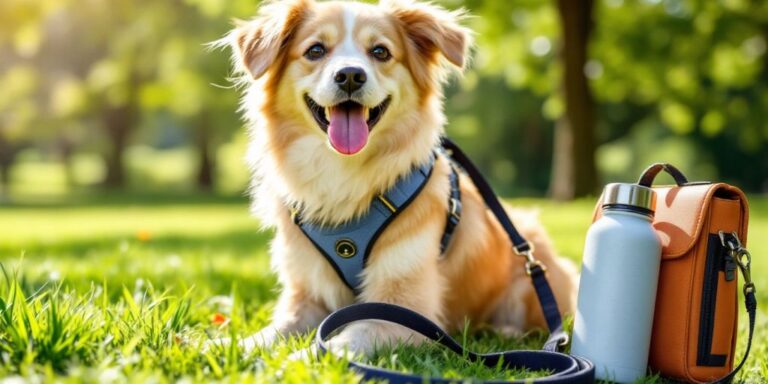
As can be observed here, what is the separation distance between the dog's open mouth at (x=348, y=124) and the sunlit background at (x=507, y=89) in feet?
17.5

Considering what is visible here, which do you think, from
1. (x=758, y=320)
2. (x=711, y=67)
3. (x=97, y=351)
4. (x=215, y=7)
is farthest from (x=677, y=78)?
(x=97, y=351)

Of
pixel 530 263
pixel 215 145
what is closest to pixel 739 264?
pixel 530 263

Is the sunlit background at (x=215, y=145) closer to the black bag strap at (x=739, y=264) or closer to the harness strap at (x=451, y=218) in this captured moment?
the black bag strap at (x=739, y=264)

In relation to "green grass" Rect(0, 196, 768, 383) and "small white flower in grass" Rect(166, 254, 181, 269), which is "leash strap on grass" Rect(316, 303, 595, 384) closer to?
"green grass" Rect(0, 196, 768, 383)

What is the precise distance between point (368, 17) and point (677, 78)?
16059 mm

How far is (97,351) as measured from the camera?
7.68 feet

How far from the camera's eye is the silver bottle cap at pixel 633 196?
8.38 ft

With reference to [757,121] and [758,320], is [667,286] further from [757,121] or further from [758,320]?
[757,121]

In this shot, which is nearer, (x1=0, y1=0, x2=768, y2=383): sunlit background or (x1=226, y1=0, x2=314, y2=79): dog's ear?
(x1=0, y1=0, x2=768, y2=383): sunlit background

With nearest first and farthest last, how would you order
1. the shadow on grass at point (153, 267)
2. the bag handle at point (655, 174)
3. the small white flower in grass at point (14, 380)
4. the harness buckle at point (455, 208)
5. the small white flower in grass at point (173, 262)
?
the small white flower in grass at point (14, 380), the bag handle at point (655, 174), the harness buckle at point (455, 208), the shadow on grass at point (153, 267), the small white flower in grass at point (173, 262)

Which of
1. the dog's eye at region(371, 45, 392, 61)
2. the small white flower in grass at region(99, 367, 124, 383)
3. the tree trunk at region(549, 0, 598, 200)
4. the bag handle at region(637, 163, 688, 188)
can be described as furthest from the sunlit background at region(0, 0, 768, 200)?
the small white flower in grass at region(99, 367, 124, 383)

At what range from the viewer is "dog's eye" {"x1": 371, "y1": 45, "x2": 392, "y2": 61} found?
10.8 ft

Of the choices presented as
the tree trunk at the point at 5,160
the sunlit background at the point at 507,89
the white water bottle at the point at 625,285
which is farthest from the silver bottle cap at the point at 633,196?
the tree trunk at the point at 5,160

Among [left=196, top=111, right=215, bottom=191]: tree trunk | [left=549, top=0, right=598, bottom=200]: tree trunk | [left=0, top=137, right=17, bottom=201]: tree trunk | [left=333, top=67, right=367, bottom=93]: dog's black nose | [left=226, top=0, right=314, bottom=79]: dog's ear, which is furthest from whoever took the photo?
[left=0, top=137, right=17, bottom=201]: tree trunk
